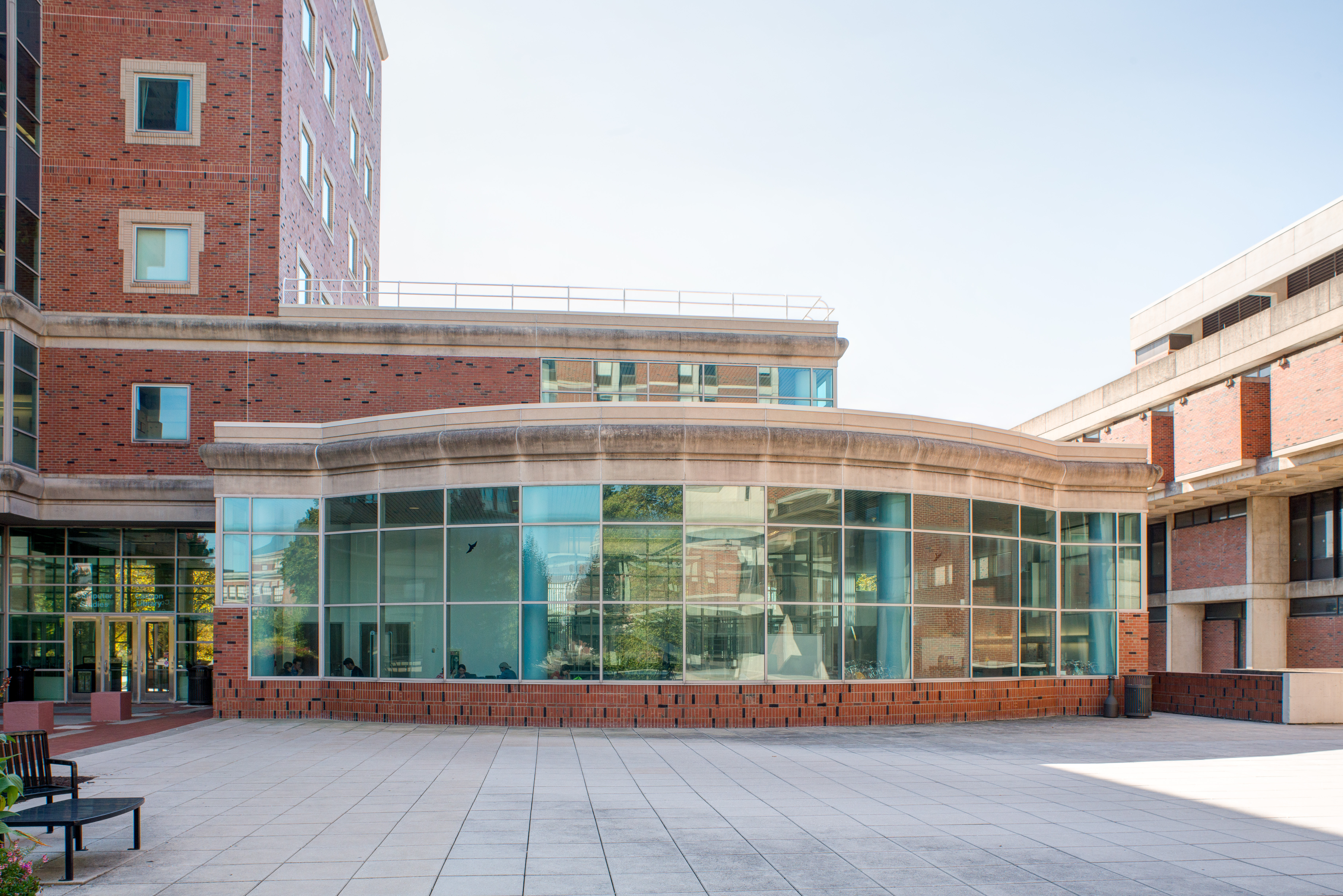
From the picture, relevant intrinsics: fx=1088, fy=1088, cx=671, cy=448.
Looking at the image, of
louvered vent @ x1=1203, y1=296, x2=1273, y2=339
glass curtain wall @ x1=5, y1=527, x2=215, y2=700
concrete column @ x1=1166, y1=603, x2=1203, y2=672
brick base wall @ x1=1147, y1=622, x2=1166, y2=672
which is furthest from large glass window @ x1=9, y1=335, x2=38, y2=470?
louvered vent @ x1=1203, y1=296, x2=1273, y2=339

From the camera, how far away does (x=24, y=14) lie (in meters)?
26.6

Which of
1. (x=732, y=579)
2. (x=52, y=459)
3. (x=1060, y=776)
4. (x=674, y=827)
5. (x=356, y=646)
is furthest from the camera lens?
(x=52, y=459)

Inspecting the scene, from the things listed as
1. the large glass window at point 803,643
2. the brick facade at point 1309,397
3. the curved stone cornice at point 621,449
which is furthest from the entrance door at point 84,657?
the brick facade at point 1309,397

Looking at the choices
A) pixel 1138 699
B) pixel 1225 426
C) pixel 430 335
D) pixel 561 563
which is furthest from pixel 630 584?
pixel 1225 426

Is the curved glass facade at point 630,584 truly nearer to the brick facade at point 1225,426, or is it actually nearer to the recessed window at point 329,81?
the brick facade at point 1225,426

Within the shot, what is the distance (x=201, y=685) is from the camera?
86.1 feet

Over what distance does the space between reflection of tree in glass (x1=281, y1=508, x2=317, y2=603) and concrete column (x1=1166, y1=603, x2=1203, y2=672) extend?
97.4ft

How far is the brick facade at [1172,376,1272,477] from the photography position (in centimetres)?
3123

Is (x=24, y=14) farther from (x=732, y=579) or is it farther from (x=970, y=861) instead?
(x=970, y=861)

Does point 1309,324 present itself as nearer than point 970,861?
No

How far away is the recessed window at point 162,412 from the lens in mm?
26750

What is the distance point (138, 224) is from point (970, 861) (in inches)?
1009

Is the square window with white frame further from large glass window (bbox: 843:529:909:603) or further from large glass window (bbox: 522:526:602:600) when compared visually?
large glass window (bbox: 843:529:909:603)

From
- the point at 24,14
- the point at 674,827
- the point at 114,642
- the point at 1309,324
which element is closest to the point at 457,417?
the point at 674,827
